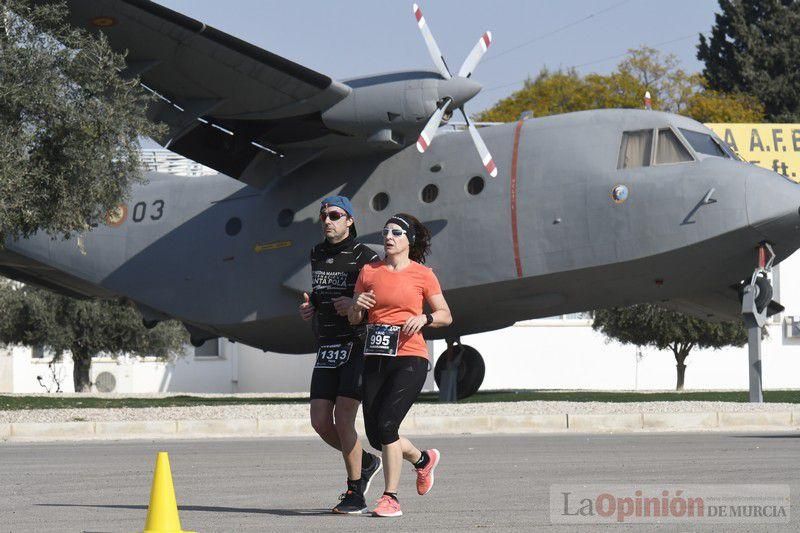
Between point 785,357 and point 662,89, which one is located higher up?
point 662,89

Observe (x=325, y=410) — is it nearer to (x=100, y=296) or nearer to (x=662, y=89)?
(x=100, y=296)

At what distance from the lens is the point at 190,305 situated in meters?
22.8

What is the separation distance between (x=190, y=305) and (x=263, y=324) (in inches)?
61.9

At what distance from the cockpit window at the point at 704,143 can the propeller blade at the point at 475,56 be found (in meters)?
3.45

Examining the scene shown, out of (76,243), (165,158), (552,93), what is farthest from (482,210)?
(552,93)

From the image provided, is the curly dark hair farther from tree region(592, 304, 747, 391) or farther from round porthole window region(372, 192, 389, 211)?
tree region(592, 304, 747, 391)

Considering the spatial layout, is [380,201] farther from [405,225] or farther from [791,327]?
[791,327]

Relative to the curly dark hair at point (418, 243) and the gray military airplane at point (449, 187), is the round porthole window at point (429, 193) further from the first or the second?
the curly dark hair at point (418, 243)

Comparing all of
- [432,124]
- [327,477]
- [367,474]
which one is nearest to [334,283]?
[367,474]

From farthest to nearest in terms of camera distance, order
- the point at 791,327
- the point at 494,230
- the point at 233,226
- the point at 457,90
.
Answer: the point at 791,327, the point at 233,226, the point at 494,230, the point at 457,90

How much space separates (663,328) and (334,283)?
31.0 metres

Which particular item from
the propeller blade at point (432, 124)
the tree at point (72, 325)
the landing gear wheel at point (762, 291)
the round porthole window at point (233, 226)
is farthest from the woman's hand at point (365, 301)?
the tree at point (72, 325)

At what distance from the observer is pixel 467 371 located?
955 inches

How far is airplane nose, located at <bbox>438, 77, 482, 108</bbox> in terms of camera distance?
1919cm
